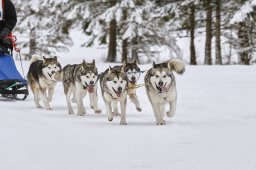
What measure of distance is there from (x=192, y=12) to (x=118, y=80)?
12.7 metres

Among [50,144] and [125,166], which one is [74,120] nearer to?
[50,144]

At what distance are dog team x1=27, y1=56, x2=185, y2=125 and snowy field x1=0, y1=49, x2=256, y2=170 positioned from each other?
0.25m

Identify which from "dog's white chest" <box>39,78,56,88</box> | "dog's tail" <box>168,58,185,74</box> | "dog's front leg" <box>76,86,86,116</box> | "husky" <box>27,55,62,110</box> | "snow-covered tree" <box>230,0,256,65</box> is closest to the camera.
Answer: "dog's tail" <box>168,58,185,74</box>

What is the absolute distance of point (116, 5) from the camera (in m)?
18.5

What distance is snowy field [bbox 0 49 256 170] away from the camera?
15.5 feet

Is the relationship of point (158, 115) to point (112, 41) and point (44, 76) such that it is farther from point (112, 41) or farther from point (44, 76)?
point (112, 41)

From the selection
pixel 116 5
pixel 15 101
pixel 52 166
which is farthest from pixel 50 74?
pixel 116 5

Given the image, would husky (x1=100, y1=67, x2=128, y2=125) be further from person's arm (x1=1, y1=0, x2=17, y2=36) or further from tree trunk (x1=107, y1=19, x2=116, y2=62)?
tree trunk (x1=107, y1=19, x2=116, y2=62)

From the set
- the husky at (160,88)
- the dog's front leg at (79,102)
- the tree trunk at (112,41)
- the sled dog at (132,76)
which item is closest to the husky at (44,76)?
the dog's front leg at (79,102)

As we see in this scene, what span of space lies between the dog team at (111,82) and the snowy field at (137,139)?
0.25m

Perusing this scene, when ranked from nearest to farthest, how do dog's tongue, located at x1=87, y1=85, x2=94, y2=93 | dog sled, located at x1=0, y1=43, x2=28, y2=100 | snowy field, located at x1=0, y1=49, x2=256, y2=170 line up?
snowy field, located at x1=0, y1=49, x2=256, y2=170
dog's tongue, located at x1=87, y1=85, x2=94, y2=93
dog sled, located at x1=0, y1=43, x2=28, y2=100

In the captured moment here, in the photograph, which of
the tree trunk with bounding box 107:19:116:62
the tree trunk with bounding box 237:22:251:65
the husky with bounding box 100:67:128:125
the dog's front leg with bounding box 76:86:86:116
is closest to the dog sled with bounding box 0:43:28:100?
the dog's front leg with bounding box 76:86:86:116

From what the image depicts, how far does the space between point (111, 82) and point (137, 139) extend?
5.77 feet

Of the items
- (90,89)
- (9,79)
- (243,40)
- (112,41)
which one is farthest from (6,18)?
(243,40)
